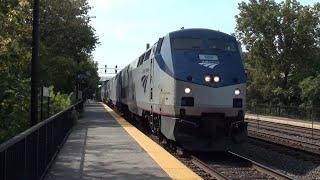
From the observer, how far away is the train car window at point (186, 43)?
700 inches

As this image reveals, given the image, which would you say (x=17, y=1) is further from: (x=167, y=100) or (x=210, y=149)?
(x=210, y=149)

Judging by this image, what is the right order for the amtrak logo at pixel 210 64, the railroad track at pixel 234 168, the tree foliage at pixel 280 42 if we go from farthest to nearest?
1. the tree foliage at pixel 280 42
2. the amtrak logo at pixel 210 64
3. the railroad track at pixel 234 168

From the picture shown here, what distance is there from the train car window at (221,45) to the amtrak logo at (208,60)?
57cm

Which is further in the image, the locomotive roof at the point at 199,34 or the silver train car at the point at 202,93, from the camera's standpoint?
the locomotive roof at the point at 199,34

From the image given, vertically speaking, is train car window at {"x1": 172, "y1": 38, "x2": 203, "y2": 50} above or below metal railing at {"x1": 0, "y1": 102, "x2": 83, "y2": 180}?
above

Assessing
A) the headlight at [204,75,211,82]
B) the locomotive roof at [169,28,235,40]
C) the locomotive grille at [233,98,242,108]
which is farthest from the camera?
the locomotive roof at [169,28,235,40]

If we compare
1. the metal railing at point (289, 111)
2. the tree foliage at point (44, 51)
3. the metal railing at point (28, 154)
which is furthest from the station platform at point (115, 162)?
the metal railing at point (289, 111)

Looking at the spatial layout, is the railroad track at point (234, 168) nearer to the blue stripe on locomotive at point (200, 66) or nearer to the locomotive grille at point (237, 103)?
the locomotive grille at point (237, 103)

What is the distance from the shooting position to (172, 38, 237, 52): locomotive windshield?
17.8 m

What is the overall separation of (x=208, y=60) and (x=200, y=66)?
1.55 ft

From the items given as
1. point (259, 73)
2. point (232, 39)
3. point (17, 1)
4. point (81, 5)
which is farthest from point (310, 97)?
point (17, 1)

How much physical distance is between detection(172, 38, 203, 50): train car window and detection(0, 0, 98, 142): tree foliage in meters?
4.20

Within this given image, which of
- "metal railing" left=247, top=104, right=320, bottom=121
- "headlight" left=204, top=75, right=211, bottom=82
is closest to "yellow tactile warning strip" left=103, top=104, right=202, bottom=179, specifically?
"headlight" left=204, top=75, right=211, bottom=82

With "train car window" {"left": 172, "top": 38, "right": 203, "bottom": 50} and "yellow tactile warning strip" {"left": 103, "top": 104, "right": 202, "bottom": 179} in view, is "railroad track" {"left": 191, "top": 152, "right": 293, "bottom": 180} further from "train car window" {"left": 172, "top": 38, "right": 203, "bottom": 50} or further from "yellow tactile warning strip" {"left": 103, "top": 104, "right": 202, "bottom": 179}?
"train car window" {"left": 172, "top": 38, "right": 203, "bottom": 50}
